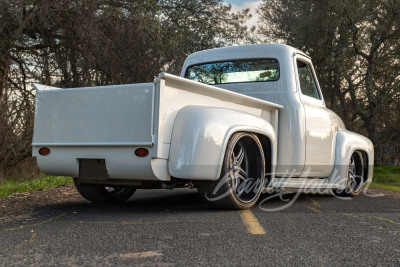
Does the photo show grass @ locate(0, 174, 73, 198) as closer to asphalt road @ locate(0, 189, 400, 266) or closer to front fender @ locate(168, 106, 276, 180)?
asphalt road @ locate(0, 189, 400, 266)

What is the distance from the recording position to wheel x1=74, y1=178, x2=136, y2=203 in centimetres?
610

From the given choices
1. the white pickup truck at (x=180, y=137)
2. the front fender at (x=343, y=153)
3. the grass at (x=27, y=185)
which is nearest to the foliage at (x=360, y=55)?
the front fender at (x=343, y=153)

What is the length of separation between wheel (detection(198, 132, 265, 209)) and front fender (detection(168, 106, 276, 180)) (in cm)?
21

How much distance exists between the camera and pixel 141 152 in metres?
4.68

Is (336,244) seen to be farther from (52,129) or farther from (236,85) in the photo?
(236,85)

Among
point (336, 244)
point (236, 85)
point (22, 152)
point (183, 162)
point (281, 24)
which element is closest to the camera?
point (336, 244)

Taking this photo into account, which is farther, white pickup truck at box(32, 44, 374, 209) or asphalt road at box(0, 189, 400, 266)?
white pickup truck at box(32, 44, 374, 209)

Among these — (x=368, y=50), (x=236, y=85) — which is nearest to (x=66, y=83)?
(x=236, y=85)

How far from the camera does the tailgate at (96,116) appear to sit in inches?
184

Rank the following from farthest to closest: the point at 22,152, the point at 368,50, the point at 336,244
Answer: the point at 368,50, the point at 22,152, the point at 336,244

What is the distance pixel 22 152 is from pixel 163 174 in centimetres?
692

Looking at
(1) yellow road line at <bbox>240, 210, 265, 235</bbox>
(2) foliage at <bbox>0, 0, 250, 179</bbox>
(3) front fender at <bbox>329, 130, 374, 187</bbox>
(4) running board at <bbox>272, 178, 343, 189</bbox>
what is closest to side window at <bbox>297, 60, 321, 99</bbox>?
(3) front fender at <bbox>329, 130, 374, 187</bbox>

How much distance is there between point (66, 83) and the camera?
12.6 meters

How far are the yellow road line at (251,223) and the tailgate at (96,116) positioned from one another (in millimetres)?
1222
